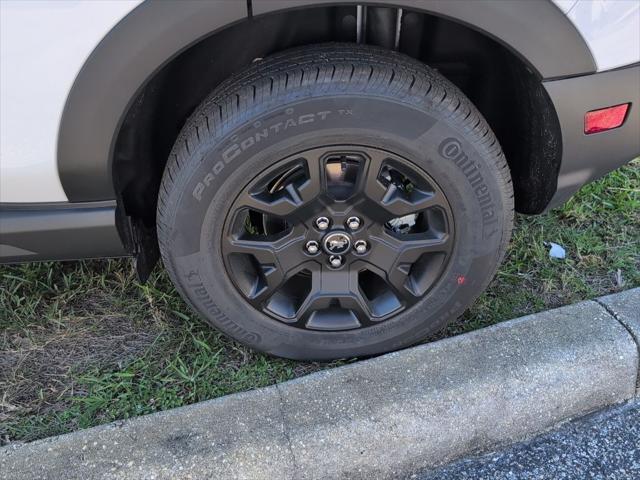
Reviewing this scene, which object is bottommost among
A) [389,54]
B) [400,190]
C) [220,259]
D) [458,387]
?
[458,387]

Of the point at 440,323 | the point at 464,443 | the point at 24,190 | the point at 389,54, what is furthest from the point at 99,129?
the point at 464,443

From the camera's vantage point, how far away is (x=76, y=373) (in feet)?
7.26

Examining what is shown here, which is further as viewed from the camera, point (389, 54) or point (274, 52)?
point (274, 52)

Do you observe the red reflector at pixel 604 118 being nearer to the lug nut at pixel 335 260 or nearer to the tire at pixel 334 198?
the tire at pixel 334 198

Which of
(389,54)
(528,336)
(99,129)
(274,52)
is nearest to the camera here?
(99,129)

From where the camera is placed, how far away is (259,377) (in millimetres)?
2186

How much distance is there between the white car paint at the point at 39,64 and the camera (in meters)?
1.61

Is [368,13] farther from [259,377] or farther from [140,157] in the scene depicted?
[259,377]

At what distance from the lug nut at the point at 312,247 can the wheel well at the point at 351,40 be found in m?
0.58

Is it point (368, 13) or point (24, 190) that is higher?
point (368, 13)

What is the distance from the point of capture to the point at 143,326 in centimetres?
240

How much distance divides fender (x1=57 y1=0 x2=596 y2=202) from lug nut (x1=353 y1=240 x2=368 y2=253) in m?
0.71

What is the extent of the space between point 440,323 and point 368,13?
1025 millimetres

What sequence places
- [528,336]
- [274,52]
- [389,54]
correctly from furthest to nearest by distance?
1. [528,336]
2. [274,52]
3. [389,54]
